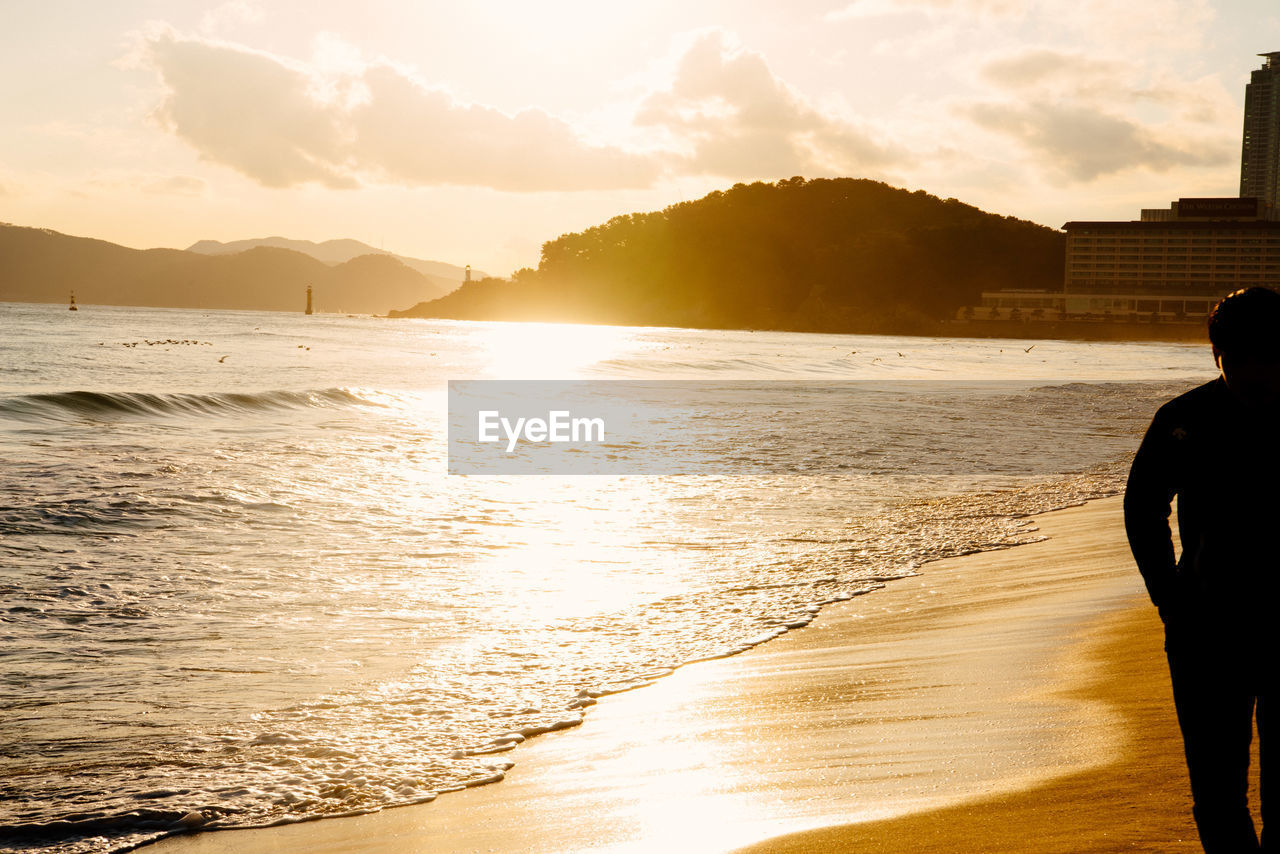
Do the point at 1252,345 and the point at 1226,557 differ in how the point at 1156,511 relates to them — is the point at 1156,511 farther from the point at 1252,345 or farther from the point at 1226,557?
the point at 1252,345

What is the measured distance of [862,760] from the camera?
415 cm

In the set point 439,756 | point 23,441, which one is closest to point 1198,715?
point 439,756

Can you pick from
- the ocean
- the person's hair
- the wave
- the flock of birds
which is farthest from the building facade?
the person's hair

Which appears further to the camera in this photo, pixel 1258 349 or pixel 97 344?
pixel 97 344

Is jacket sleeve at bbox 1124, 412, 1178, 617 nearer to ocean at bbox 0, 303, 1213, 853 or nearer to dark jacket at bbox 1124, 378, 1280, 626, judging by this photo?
dark jacket at bbox 1124, 378, 1280, 626

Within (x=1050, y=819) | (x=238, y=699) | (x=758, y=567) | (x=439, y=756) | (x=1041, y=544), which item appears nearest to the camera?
(x=1050, y=819)

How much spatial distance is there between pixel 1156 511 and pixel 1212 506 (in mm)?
128

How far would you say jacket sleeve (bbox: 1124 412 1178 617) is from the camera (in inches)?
99.3

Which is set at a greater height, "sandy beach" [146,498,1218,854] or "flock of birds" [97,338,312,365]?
"flock of birds" [97,338,312,365]

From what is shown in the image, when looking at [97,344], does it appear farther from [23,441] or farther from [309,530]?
[309,530]

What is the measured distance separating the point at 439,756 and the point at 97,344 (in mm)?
52450

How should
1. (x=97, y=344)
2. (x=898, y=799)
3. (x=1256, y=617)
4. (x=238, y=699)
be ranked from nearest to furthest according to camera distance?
(x=1256, y=617) < (x=898, y=799) < (x=238, y=699) < (x=97, y=344)

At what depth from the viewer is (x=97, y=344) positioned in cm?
4938

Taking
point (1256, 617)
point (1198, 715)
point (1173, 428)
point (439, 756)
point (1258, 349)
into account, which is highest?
point (1258, 349)
